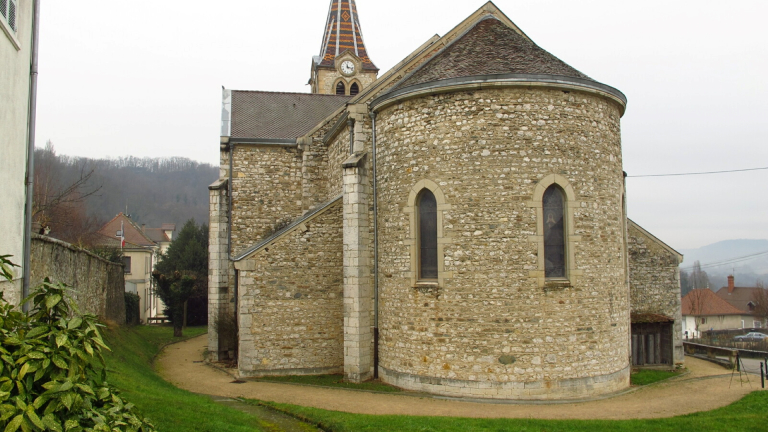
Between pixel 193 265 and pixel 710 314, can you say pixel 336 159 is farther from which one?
pixel 710 314

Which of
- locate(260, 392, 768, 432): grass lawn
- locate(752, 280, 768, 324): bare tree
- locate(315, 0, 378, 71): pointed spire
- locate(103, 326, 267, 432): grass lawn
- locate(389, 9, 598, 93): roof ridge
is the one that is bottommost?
locate(752, 280, 768, 324): bare tree

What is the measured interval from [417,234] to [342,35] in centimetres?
2548

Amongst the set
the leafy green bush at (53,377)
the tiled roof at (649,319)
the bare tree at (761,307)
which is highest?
the leafy green bush at (53,377)

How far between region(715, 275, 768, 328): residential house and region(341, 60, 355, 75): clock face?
47.0 meters

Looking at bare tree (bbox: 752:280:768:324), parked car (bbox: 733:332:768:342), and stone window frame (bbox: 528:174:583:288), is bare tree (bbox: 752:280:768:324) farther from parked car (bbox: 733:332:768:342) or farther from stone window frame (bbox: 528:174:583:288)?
stone window frame (bbox: 528:174:583:288)

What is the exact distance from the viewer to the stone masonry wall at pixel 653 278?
Result: 17844 mm

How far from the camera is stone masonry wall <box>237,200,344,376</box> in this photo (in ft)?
50.7

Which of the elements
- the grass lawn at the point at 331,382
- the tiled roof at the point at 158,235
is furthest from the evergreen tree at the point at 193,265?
the tiled roof at the point at 158,235

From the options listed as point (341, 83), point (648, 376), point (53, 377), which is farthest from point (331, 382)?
point (341, 83)

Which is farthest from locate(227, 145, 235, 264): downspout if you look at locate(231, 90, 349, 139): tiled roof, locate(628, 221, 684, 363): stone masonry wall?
locate(628, 221, 684, 363): stone masonry wall

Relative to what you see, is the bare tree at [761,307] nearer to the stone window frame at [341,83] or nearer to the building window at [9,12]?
the stone window frame at [341,83]

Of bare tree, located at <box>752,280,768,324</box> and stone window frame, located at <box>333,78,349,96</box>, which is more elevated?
stone window frame, located at <box>333,78,349,96</box>

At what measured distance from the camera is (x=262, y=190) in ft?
65.0

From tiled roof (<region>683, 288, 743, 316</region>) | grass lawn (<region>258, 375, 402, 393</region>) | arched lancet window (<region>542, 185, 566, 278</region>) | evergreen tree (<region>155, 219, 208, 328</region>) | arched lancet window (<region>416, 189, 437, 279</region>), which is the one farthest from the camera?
tiled roof (<region>683, 288, 743, 316</region>)
